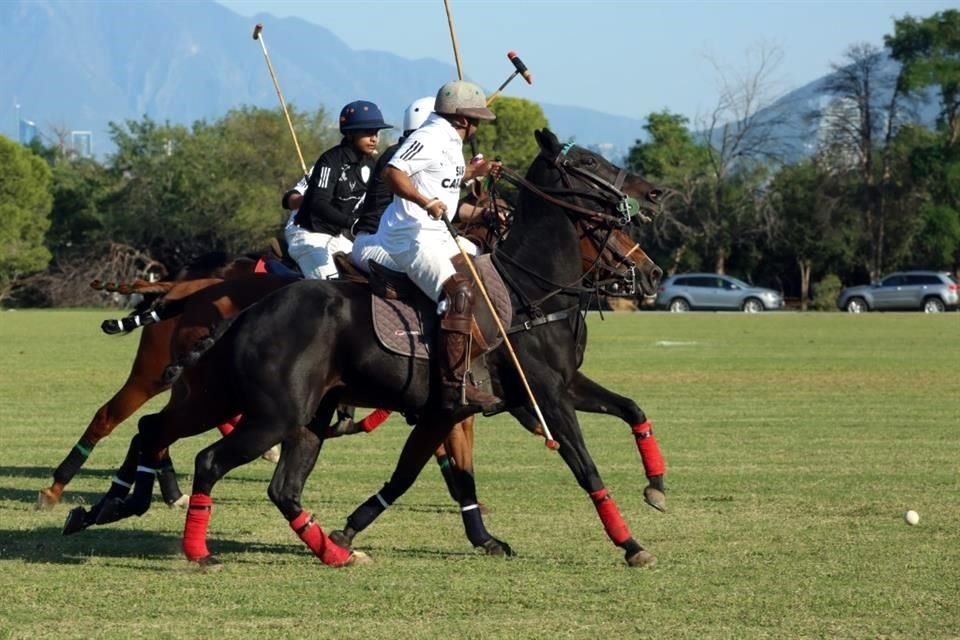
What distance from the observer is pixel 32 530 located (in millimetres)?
10703

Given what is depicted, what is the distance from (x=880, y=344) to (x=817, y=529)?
82.0ft

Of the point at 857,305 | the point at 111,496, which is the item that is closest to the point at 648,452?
the point at 111,496

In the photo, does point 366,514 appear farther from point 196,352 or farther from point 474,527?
point 196,352

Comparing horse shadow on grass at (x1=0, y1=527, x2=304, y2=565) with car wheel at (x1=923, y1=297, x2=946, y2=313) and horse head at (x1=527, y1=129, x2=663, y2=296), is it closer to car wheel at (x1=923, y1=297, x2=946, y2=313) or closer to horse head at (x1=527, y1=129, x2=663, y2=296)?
horse head at (x1=527, y1=129, x2=663, y2=296)

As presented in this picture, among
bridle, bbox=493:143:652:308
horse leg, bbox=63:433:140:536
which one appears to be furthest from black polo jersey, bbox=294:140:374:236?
horse leg, bbox=63:433:140:536

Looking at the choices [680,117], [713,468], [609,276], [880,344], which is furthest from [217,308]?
[680,117]

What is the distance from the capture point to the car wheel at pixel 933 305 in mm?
57431

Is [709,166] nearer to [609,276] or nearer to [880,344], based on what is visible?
[880,344]

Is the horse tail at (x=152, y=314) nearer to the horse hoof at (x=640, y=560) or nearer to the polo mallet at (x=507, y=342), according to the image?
the polo mallet at (x=507, y=342)

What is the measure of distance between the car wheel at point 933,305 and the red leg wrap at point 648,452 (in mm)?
49228

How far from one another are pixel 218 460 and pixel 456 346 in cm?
148

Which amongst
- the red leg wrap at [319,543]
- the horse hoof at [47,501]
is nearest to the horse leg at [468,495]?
the red leg wrap at [319,543]

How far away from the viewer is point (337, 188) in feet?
37.3

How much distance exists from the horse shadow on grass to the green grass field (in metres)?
0.03
